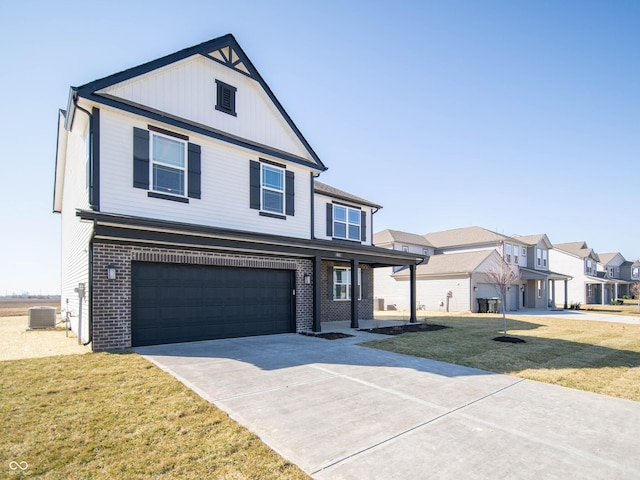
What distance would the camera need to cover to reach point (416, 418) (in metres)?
4.63

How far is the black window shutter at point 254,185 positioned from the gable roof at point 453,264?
704 inches

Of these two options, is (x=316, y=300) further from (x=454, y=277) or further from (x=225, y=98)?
(x=454, y=277)

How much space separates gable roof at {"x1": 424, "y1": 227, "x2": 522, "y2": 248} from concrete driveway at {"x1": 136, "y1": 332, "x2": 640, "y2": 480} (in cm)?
3002

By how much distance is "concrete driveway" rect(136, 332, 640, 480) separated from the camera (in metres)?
3.47

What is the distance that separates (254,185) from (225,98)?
9.86 feet

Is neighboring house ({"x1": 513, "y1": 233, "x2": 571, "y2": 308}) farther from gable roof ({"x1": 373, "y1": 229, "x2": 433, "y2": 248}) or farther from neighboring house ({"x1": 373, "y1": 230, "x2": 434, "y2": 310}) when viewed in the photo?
neighboring house ({"x1": 373, "y1": 230, "x2": 434, "y2": 310})

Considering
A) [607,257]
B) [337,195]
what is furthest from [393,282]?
[607,257]

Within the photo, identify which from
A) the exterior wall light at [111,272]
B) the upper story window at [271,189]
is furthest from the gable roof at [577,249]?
the exterior wall light at [111,272]

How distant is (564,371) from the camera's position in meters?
7.37

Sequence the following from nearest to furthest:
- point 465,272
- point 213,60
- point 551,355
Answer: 1. point 551,355
2. point 213,60
3. point 465,272

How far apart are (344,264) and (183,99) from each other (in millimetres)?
10395

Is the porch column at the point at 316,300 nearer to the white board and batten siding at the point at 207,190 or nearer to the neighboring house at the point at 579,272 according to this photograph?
the white board and batten siding at the point at 207,190

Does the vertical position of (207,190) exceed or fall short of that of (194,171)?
it falls short

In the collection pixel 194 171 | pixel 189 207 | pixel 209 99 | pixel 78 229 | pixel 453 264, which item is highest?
pixel 209 99
